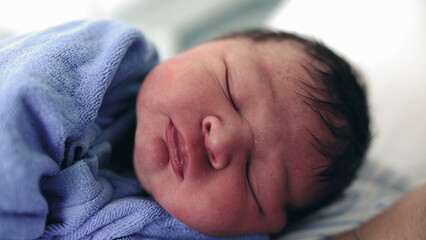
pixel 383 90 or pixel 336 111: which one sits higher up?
pixel 336 111

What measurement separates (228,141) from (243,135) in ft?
0.12

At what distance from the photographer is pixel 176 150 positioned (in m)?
0.66

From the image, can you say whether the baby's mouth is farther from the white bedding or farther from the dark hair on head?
the white bedding

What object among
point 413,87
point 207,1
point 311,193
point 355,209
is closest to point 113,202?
point 311,193

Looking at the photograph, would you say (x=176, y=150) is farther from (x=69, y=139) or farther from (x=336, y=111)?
(x=336, y=111)

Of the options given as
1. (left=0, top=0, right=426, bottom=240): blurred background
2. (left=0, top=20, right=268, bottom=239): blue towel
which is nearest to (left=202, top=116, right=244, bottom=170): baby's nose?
(left=0, top=20, right=268, bottom=239): blue towel

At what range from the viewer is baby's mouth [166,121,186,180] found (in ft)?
2.15

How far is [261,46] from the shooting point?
0.77 meters

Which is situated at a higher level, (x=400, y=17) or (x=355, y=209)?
(x=400, y=17)

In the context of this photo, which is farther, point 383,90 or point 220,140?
point 383,90

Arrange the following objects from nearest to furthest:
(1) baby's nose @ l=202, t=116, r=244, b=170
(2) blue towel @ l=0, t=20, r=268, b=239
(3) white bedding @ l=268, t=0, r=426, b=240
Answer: (2) blue towel @ l=0, t=20, r=268, b=239 → (1) baby's nose @ l=202, t=116, r=244, b=170 → (3) white bedding @ l=268, t=0, r=426, b=240

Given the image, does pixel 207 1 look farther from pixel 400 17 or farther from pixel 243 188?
pixel 243 188

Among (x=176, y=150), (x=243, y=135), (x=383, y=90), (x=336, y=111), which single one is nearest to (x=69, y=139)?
(x=176, y=150)

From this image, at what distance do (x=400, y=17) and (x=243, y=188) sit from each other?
936 millimetres
